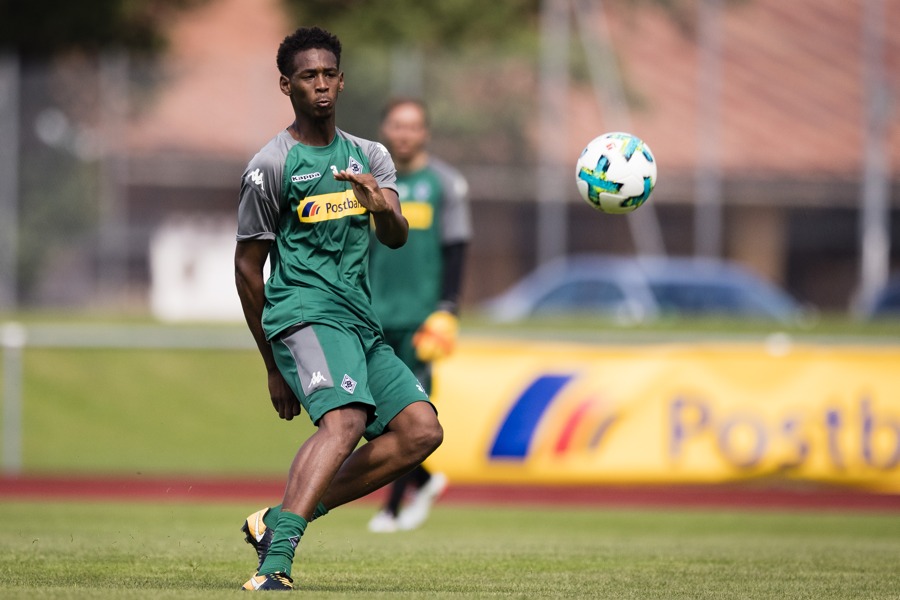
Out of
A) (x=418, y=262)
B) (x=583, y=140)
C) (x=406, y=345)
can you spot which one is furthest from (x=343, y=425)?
(x=583, y=140)

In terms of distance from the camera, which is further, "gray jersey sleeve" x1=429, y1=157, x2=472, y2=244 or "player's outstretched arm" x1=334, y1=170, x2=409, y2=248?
"gray jersey sleeve" x1=429, y1=157, x2=472, y2=244

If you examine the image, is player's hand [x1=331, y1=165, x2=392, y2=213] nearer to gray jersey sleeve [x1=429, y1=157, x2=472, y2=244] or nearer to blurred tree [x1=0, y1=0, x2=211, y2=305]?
gray jersey sleeve [x1=429, y1=157, x2=472, y2=244]

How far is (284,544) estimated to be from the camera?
597 cm

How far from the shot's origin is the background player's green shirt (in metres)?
10.1

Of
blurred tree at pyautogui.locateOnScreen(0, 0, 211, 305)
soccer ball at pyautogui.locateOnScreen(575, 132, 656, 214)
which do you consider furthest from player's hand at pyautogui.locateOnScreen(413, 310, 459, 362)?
blurred tree at pyautogui.locateOnScreen(0, 0, 211, 305)

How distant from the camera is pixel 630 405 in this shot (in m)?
14.0

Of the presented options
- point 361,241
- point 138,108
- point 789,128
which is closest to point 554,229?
point 789,128

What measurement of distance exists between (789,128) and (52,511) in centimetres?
1494

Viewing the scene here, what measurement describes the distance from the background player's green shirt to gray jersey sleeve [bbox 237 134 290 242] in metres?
3.74

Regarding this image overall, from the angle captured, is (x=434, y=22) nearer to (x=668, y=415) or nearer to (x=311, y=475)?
(x=668, y=415)

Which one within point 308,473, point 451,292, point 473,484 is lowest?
point 473,484

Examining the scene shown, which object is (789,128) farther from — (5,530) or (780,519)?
(5,530)

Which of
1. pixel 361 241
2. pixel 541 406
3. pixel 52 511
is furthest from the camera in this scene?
pixel 541 406

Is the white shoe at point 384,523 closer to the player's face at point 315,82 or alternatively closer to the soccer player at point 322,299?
the soccer player at point 322,299
